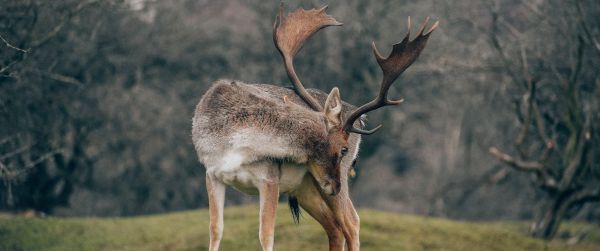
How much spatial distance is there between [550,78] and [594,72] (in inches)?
45.3

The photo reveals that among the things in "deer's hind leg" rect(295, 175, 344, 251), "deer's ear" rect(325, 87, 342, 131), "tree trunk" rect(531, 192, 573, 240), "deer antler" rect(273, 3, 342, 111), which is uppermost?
"deer antler" rect(273, 3, 342, 111)

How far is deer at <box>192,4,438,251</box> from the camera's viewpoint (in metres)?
11.2

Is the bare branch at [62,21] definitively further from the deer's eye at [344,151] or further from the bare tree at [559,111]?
the bare tree at [559,111]

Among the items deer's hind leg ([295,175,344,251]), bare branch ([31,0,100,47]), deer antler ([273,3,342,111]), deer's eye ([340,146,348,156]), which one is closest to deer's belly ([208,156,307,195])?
deer's eye ([340,146,348,156])

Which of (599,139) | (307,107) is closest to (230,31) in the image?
(599,139)

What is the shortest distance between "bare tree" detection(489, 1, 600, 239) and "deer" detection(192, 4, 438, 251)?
307 inches

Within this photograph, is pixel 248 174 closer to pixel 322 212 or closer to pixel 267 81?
pixel 322 212

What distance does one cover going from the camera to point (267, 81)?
94.0 ft

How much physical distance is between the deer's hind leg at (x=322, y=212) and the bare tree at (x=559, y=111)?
25.5 feet

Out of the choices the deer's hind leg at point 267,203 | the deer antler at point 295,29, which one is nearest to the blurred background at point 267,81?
the deer antler at point 295,29

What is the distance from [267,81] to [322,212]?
16.6 metres

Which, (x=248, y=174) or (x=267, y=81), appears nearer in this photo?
(x=248, y=174)

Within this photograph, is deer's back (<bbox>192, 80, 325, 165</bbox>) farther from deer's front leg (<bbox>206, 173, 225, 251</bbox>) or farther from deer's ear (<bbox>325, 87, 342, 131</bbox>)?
deer's front leg (<bbox>206, 173, 225, 251</bbox>)

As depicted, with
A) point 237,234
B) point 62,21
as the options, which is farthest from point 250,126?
point 62,21
